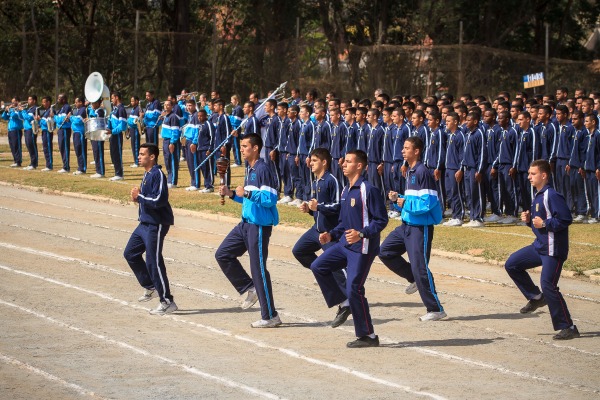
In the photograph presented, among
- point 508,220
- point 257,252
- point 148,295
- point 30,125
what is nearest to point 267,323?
point 257,252

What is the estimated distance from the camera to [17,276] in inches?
625

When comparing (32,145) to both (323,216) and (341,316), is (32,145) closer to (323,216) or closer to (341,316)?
(323,216)

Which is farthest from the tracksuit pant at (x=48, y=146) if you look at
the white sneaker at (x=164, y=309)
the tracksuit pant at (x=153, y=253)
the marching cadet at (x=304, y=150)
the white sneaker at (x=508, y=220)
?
the white sneaker at (x=164, y=309)

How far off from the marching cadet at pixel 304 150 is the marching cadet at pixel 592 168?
5.49 m

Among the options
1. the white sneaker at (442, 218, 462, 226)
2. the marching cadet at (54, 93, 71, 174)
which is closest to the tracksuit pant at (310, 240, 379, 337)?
the white sneaker at (442, 218, 462, 226)

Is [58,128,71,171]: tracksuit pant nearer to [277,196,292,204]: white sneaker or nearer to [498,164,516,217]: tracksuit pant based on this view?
[277,196,292,204]: white sneaker

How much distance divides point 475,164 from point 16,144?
14984 mm

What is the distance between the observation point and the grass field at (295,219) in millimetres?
18344

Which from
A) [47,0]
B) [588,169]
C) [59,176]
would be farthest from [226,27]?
[588,169]

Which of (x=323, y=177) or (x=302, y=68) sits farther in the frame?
(x=302, y=68)

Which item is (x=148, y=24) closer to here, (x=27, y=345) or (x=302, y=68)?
(x=302, y=68)

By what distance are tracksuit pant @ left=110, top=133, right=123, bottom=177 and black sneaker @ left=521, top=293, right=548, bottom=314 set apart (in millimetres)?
16776

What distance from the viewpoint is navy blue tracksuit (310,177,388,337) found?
11.9 meters

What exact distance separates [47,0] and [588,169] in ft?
89.9
